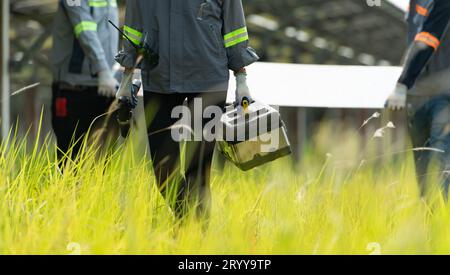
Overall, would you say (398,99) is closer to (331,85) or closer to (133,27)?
(133,27)

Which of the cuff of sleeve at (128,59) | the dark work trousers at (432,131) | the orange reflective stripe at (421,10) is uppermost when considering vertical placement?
the orange reflective stripe at (421,10)

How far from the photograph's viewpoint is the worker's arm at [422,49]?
14.1 ft

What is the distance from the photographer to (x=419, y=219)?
3.62m

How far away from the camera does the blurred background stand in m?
8.58

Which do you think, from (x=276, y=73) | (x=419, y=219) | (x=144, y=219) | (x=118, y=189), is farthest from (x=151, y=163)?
(x=276, y=73)

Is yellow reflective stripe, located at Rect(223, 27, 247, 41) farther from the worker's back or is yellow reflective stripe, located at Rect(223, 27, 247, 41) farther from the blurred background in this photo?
the blurred background

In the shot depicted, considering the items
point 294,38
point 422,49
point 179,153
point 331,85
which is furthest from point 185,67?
point 294,38

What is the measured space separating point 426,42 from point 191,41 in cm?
135

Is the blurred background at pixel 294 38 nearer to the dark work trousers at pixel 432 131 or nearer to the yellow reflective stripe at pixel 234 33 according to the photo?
the dark work trousers at pixel 432 131

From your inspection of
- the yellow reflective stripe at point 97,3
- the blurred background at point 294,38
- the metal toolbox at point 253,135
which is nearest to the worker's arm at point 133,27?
the metal toolbox at point 253,135

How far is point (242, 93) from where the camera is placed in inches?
141

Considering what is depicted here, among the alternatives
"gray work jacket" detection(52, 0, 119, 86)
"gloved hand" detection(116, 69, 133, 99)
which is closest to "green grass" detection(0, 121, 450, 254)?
"gloved hand" detection(116, 69, 133, 99)

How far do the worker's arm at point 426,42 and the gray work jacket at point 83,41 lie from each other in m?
1.56
